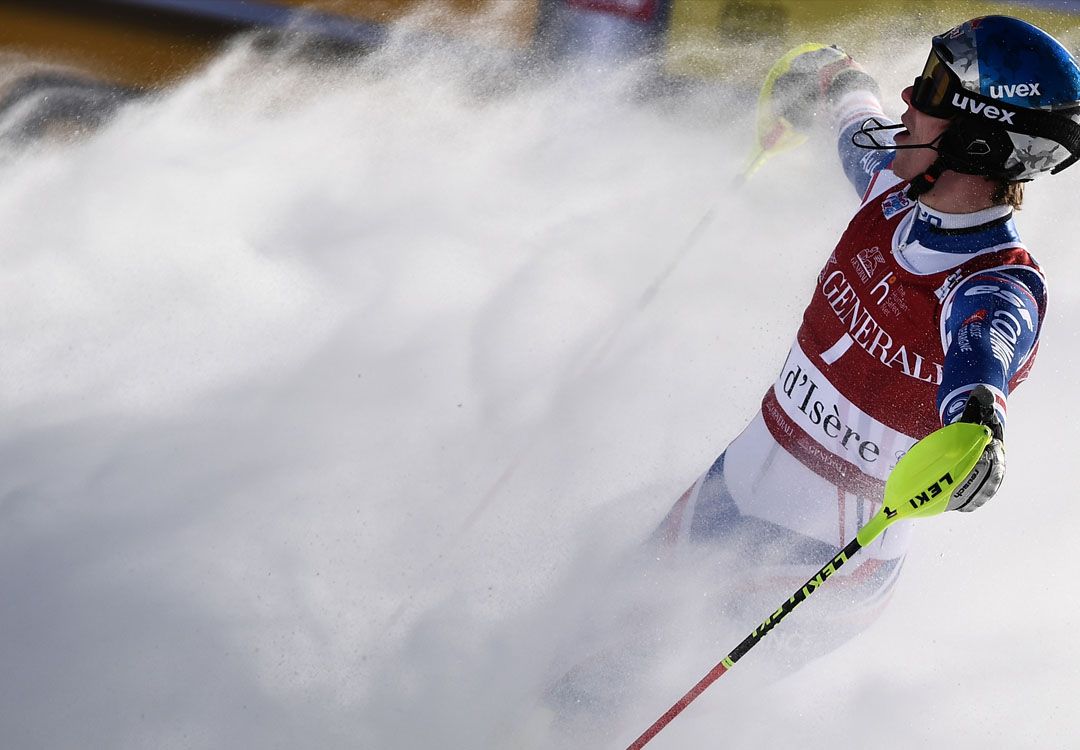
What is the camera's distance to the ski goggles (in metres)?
2.30

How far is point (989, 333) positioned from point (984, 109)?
0.44m

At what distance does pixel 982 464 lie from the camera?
6.56ft

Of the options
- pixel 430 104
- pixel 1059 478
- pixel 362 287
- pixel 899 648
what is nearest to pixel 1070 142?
pixel 899 648

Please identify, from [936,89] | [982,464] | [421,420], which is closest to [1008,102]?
[936,89]

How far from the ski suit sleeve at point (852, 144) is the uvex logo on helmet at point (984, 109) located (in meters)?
0.44

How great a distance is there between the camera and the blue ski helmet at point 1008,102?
2.23 metres

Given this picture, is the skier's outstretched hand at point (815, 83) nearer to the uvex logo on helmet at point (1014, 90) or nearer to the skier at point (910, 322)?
the skier at point (910, 322)

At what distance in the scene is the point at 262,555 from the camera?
3.48m

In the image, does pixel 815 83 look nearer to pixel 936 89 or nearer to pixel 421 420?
pixel 936 89

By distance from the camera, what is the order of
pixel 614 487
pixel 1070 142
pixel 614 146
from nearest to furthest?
pixel 1070 142 → pixel 614 487 → pixel 614 146

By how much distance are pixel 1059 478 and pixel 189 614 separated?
8.88ft

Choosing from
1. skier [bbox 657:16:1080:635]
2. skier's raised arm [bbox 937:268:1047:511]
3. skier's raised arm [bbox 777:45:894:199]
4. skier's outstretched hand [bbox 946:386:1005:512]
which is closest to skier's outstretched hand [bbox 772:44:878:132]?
skier's raised arm [bbox 777:45:894:199]

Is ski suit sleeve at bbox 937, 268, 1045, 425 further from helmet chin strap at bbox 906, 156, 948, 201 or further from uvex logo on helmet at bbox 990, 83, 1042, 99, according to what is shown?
uvex logo on helmet at bbox 990, 83, 1042, 99

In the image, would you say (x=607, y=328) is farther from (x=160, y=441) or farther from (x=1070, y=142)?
(x=1070, y=142)
